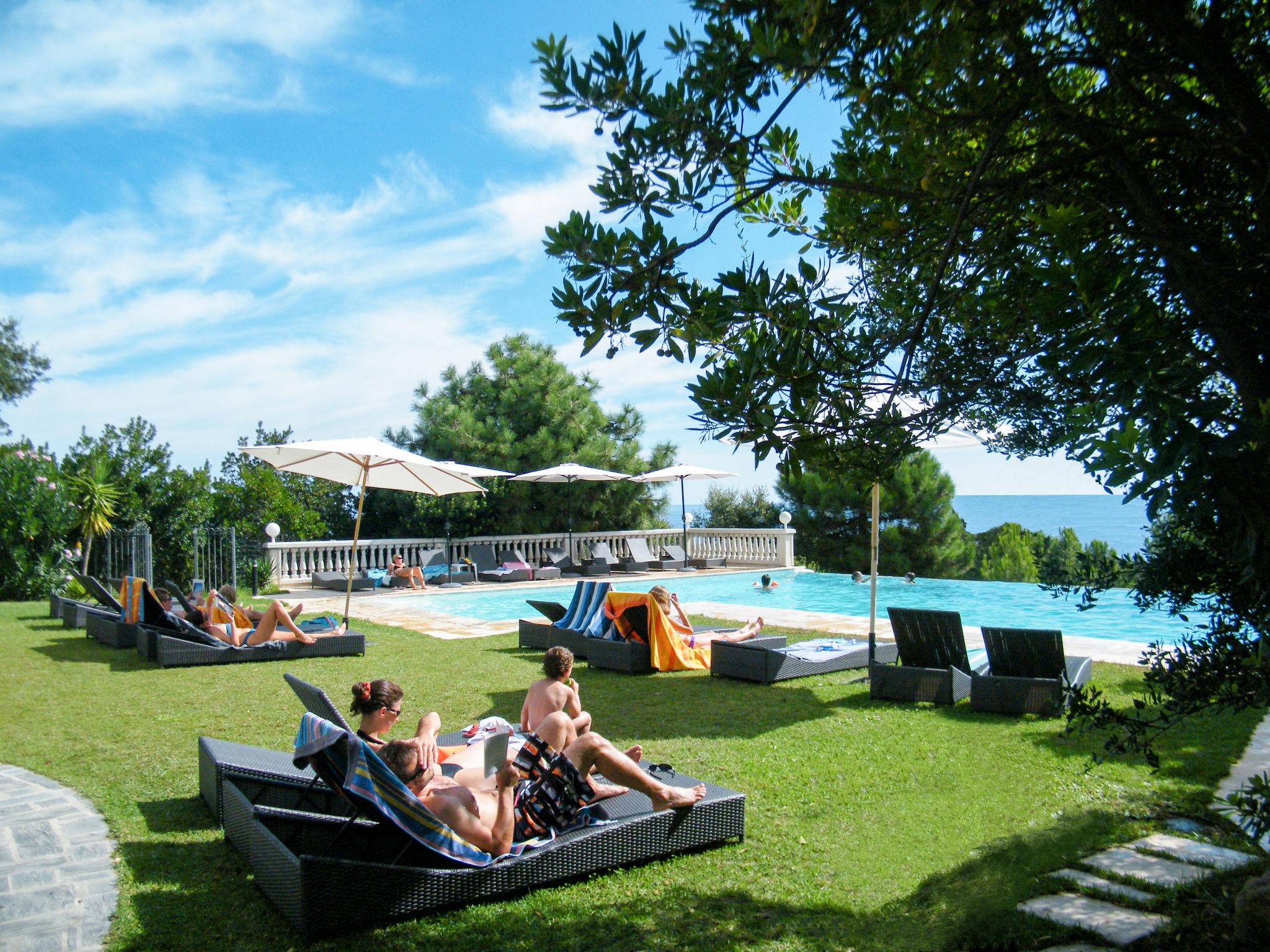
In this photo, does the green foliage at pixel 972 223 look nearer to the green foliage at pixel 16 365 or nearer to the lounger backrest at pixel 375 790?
the lounger backrest at pixel 375 790

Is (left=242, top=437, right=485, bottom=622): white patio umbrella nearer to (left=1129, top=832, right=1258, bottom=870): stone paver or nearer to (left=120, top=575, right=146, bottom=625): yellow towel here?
(left=120, top=575, right=146, bottom=625): yellow towel

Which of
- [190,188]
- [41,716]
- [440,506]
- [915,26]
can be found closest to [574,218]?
[915,26]

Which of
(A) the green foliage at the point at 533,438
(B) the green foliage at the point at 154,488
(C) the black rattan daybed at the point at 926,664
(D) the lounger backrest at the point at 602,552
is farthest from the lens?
(A) the green foliage at the point at 533,438

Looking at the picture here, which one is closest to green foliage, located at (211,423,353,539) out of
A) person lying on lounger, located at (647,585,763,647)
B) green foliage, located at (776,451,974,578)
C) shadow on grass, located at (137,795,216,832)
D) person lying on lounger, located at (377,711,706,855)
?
person lying on lounger, located at (647,585,763,647)

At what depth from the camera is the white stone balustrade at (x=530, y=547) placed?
21594 mm

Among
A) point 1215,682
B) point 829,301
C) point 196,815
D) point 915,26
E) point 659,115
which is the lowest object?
point 196,815

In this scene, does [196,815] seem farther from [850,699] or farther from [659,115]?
[850,699]

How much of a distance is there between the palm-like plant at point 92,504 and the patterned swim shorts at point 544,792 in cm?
1725

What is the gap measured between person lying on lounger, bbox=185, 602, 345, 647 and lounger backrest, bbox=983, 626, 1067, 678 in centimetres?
768

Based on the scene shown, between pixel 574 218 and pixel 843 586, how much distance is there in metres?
20.1

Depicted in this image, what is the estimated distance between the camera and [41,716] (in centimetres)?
778

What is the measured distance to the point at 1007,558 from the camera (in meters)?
31.3

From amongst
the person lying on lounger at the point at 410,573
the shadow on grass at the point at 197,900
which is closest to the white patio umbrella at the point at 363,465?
the person lying on lounger at the point at 410,573

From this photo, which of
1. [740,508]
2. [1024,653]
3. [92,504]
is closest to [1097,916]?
[1024,653]
